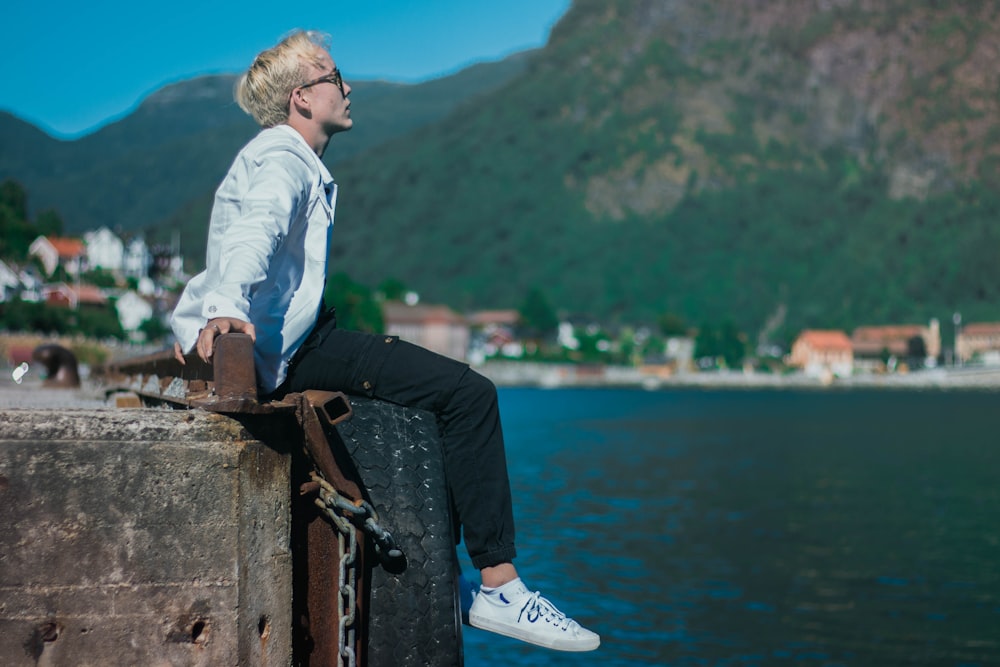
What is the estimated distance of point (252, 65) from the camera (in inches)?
205

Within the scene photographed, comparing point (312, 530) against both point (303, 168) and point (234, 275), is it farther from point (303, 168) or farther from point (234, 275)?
point (303, 168)

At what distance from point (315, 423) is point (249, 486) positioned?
311 millimetres

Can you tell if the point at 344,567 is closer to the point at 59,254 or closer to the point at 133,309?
the point at 133,309

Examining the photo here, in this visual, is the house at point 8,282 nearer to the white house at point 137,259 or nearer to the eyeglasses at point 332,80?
the white house at point 137,259

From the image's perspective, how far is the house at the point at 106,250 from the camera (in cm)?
15031

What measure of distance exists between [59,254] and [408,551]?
137517 mm

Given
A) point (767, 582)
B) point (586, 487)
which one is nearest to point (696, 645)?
point (767, 582)

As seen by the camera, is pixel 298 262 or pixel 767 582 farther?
pixel 767 582

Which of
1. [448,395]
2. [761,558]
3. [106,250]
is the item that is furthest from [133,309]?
[448,395]

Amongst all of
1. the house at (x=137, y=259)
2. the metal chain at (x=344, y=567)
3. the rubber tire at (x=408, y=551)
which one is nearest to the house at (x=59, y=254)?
A: the house at (x=137, y=259)

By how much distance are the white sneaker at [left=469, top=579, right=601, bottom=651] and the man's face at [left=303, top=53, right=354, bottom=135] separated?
1979 millimetres

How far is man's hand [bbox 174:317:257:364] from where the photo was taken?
4.04 metres

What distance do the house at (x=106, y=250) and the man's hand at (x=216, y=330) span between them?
15102cm

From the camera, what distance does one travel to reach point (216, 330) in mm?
4094
